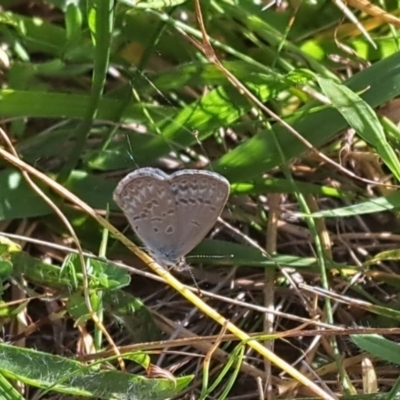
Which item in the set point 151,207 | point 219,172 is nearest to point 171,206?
point 151,207

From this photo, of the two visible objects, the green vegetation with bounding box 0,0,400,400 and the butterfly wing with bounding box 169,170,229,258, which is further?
the green vegetation with bounding box 0,0,400,400

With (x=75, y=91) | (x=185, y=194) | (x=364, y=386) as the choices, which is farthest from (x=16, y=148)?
(x=364, y=386)

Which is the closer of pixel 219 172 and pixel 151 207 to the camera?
pixel 151 207

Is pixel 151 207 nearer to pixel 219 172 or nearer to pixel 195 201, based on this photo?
pixel 195 201

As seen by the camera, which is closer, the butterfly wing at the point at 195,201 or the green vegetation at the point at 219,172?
the butterfly wing at the point at 195,201

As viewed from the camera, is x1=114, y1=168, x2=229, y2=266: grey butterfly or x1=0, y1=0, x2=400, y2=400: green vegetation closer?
x1=114, y1=168, x2=229, y2=266: grey butterfly

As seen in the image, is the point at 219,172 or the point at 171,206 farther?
the point at 219,172

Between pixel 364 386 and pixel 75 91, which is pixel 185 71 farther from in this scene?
pixel 364 386

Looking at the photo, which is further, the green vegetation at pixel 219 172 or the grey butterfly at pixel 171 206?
the green vegetation at pixel 219 172
